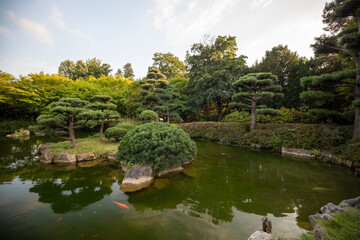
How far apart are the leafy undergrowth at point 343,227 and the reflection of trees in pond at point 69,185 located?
12.6 feet

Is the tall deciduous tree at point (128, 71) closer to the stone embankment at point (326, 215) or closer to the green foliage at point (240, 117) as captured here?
the green foliage at point (240, 117)

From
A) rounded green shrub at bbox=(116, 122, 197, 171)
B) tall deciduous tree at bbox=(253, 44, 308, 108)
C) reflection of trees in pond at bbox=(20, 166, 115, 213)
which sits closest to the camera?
reflection of trees in pond at bbox=(20, 166, 115, 213)

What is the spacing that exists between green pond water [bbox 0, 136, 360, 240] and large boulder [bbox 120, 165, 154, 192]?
20 centimetres

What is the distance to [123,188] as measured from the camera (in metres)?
3.79

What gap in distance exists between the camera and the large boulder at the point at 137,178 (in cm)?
381

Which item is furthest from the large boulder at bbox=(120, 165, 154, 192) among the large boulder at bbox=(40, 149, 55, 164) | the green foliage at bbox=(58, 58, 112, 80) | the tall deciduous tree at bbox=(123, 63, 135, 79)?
the tall deciduous tree at bbox=(123, 63, 135, 79)

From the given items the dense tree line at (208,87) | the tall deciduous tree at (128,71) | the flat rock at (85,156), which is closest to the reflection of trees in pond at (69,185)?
the flat rock at (85,156)

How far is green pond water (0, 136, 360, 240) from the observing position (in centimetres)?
241

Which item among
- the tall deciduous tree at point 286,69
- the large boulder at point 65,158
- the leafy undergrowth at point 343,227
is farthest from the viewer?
the tall deciduous tree at point 286,69

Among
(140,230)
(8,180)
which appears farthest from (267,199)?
(8,180)

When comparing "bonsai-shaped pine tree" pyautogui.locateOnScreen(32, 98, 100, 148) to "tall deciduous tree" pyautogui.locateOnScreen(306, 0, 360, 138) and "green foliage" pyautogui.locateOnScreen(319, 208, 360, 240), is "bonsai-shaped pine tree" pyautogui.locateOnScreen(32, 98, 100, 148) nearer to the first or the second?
"green foliage" pyautogui.locateOnScreen(319, 208, 360, 240)

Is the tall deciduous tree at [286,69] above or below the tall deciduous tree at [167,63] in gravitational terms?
below

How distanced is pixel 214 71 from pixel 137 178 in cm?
1367

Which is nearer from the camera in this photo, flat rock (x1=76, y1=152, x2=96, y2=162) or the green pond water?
the green pond water
